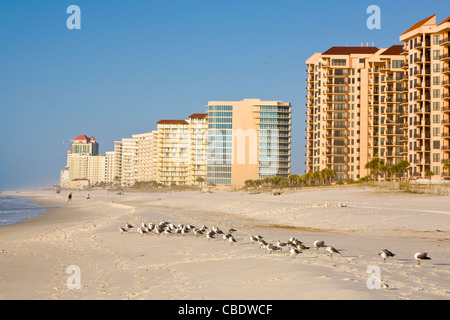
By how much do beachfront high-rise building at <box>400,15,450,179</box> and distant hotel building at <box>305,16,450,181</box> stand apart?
0.18 m

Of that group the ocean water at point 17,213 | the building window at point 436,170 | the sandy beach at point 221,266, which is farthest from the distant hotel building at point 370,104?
the ocean water at point 17,213

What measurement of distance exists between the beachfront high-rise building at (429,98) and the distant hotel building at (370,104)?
0.18 m

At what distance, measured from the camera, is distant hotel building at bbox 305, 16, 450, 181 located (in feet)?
280

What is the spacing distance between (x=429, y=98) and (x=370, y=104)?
39.5 meters

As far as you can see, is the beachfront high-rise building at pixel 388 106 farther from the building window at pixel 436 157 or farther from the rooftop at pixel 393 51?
the building window at pixel 436 157

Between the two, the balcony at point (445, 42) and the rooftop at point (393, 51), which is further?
the rooftop at point (393, 51)

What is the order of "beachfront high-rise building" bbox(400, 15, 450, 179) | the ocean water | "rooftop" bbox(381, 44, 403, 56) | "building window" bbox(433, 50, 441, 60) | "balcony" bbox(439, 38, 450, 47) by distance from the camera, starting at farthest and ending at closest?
"rooftop" bbox(381, 44, 403, 56) < "building window" bbox(433, 50, 441, 60) < "beachfront high-rise building" bbox(400, 15, 450, 179) < "balcony" bbox(439, 38, 450, 47) < the ocean water

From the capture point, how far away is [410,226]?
29.1 m

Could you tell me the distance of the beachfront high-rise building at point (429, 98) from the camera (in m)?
81.2

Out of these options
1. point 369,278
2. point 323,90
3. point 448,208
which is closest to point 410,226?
point 448,208

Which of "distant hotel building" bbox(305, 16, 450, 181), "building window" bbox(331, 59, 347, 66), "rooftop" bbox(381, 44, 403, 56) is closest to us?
"distant hotel building" bbox(305, 16, 450, 181)

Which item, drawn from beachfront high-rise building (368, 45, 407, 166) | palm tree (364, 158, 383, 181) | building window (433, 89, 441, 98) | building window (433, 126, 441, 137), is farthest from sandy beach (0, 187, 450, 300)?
beachfront high-rise building (368, 45, 407, 166)

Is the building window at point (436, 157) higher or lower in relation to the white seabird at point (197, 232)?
higher

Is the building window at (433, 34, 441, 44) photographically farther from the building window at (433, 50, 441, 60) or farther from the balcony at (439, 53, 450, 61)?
the balcony at (439, 53, 450, 61)
